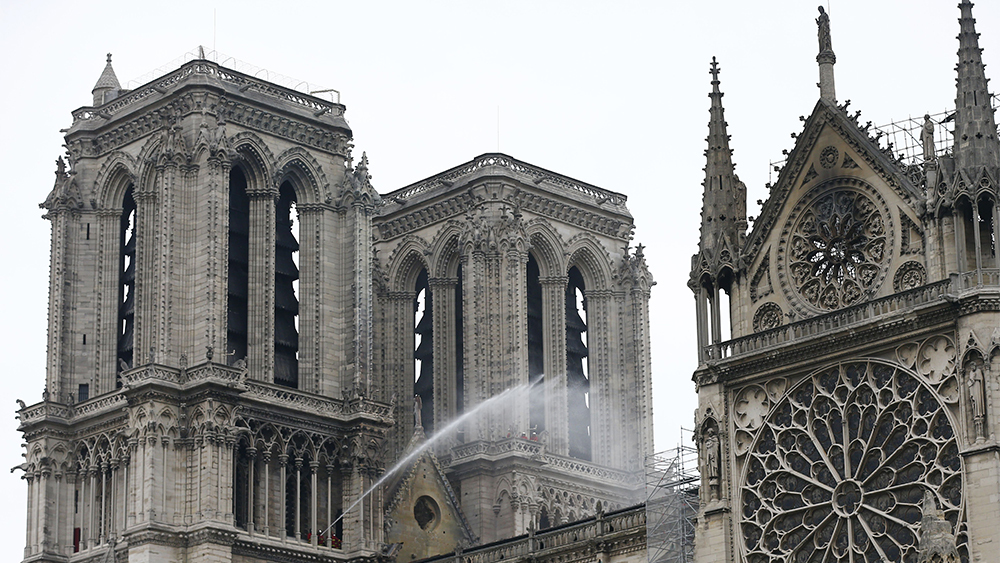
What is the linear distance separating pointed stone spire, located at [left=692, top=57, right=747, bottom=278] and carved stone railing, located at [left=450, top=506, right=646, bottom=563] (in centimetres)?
878

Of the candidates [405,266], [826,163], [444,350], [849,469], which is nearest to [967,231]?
[826,163]

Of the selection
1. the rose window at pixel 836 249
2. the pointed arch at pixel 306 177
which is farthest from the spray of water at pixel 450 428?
the rose window at pixel 836 249

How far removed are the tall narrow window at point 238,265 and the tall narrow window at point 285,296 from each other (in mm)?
1048

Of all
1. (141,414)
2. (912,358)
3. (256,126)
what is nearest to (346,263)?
(256,126)

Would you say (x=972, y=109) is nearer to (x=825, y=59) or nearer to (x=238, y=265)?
(x=825, y=59)

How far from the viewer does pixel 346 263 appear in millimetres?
69438

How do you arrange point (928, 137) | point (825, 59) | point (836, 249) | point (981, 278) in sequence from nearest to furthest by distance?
point (981, 278) → point (928, 137) → point (836, 249) → point (825, 59)

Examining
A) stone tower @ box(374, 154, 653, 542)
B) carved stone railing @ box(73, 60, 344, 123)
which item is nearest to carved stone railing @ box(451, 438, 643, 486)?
stone tower @ box(374, 154, 653, 542)

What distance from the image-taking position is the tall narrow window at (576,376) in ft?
248

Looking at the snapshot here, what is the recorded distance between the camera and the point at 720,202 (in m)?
51.0

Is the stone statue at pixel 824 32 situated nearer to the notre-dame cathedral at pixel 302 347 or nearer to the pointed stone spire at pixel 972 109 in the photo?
the pointed stone spire at pixel 972 109

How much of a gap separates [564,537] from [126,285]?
1920cm

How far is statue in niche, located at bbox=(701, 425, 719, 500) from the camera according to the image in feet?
160

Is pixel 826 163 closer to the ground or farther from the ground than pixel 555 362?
closer to the ground
